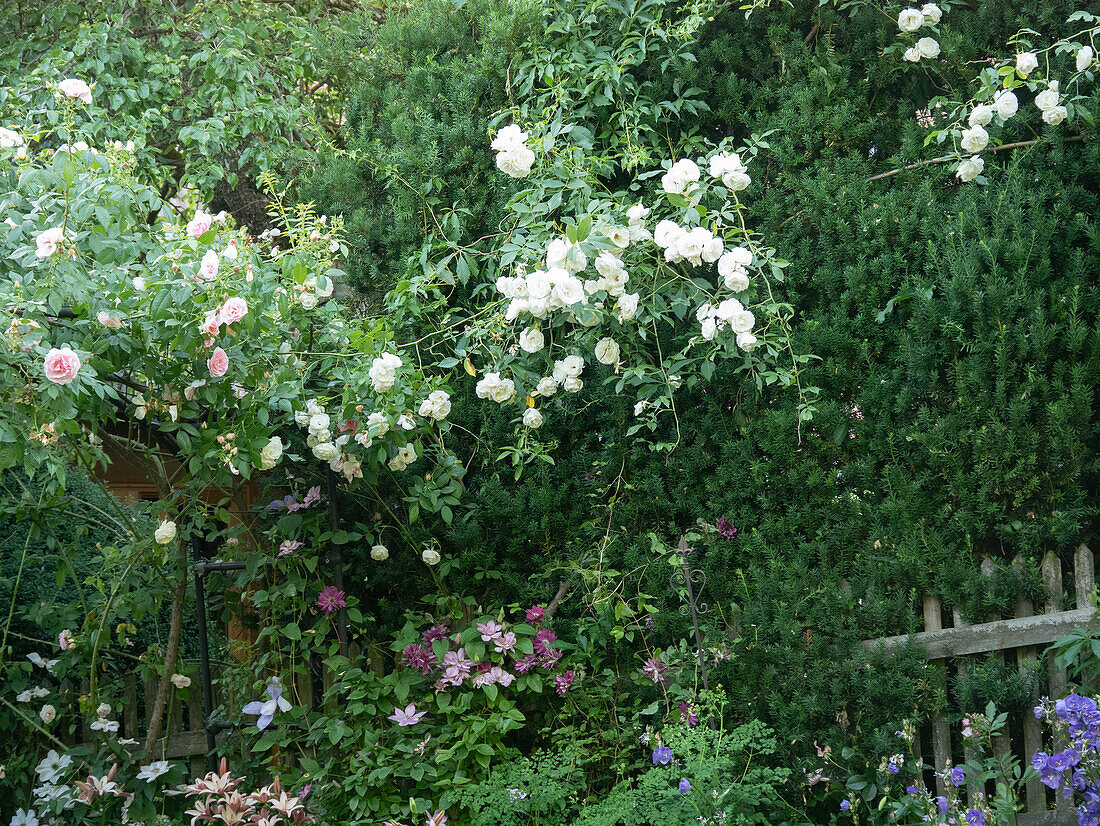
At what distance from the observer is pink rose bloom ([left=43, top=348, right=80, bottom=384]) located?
6.86 ft

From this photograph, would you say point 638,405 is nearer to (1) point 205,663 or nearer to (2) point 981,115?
(2) point 981,115

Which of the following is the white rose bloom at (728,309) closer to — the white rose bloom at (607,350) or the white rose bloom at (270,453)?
the white rose bloom at (607,350)

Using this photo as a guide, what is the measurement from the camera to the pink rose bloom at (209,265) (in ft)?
7.64

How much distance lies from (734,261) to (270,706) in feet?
7.08

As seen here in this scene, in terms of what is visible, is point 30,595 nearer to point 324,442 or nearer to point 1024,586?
point 324,442

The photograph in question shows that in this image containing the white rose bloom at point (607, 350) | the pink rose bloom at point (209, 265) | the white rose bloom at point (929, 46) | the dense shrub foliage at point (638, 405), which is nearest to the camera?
the pink rose bloom at point (209, 265)

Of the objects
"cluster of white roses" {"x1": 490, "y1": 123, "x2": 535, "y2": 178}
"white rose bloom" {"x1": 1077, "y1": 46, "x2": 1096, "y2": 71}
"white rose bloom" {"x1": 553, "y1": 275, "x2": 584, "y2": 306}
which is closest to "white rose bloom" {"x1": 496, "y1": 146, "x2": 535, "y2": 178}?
"cluster of white roses" {"x1": 490, "y1": 123, "x2": 535, "y2": 178}

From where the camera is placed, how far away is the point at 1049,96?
2.43 metres

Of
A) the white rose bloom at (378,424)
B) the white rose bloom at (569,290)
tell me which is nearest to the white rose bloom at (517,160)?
the white rose bloom at (569,290)

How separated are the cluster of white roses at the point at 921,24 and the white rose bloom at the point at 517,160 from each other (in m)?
1.26

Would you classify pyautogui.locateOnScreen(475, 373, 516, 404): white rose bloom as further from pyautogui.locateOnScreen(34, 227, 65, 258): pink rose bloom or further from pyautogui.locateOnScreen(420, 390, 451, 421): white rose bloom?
pyautogui.locateOnScreen(34, 227, 65, 258): pink rose bloom

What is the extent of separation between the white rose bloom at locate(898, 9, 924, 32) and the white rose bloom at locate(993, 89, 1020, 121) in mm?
358

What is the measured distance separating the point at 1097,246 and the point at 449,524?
2267 mm

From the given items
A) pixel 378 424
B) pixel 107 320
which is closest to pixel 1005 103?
pixel 378 424
